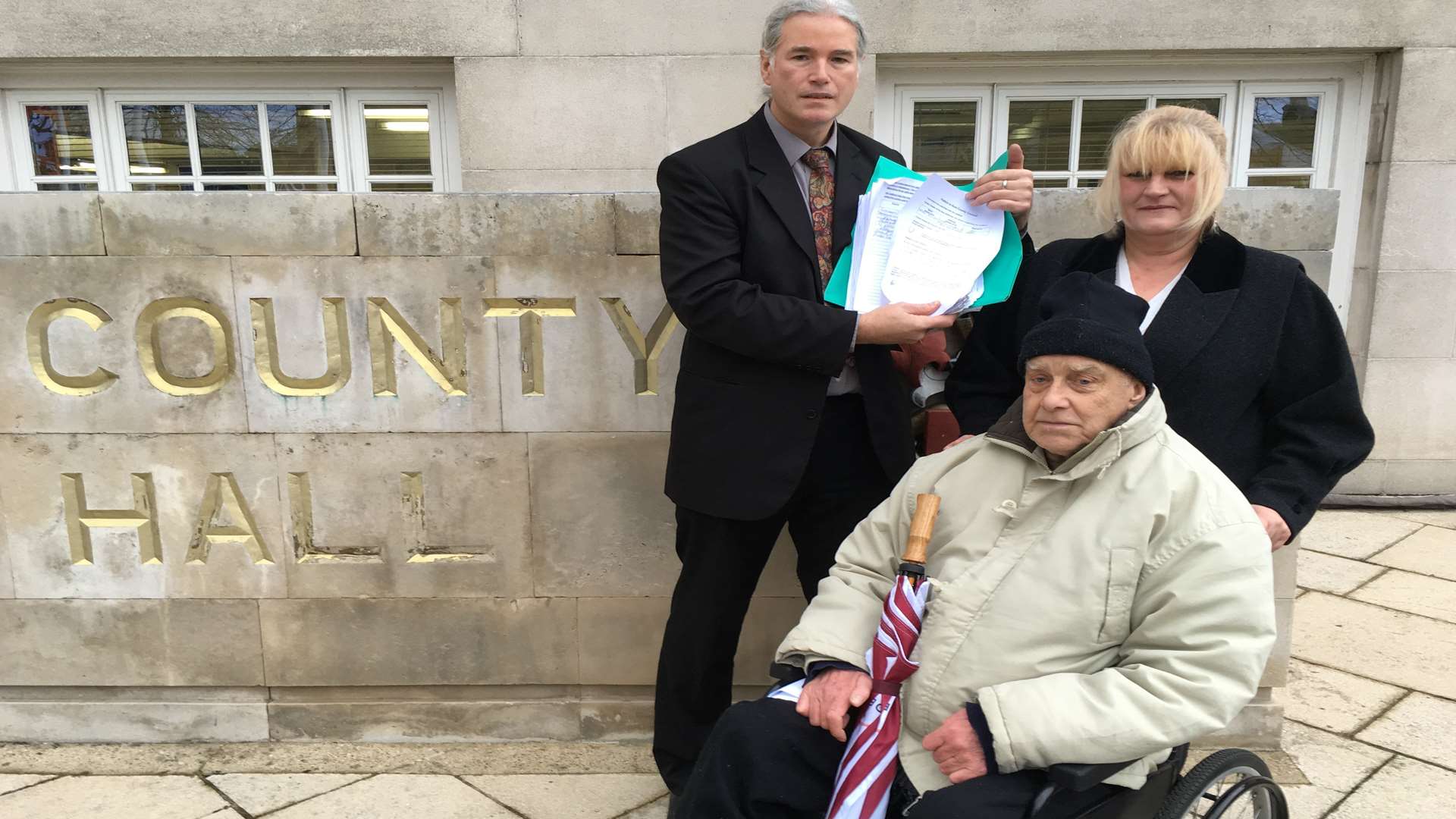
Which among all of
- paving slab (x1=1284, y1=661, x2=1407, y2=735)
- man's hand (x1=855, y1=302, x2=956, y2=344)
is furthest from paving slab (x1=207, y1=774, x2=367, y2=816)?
paving slab (x1=1284, y1=661, x2=1407, y2=735)

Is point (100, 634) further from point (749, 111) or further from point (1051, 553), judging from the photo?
point (749, 111)

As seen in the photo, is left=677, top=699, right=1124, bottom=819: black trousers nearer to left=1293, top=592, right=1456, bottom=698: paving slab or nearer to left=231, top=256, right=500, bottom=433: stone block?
left=231, top=256, right=500, bottom=433: stone block

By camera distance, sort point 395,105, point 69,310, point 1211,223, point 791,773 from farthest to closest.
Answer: point 395,105 < point 69,310 < point 1211,223 < point 791,773

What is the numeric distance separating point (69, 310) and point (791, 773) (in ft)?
8.00

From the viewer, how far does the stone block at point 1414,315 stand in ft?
16.9

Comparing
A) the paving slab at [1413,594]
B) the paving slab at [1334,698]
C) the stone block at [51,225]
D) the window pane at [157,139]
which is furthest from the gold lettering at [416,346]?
the paving slab at [1413,594]

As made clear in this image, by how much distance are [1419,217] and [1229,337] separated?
4363 millimetres

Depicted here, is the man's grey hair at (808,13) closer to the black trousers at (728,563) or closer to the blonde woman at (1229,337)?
the blonde woman at (1229,337)

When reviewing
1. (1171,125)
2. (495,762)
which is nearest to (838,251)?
(1171,125)

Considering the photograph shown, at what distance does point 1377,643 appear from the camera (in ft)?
11.8

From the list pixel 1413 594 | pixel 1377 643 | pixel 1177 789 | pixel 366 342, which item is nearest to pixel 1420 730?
pixel 1377 643

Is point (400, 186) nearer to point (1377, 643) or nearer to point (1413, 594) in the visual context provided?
point (1377, 643)

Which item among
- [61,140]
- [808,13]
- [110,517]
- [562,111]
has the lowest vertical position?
[110,517]

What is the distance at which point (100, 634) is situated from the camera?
2.87 m
